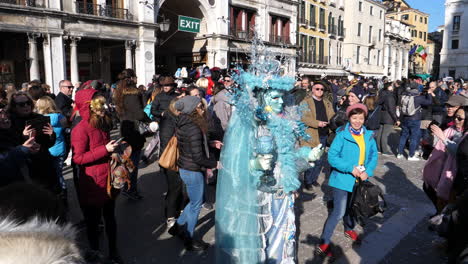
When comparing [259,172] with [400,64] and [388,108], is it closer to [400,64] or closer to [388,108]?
[388,108]

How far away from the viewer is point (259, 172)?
277cm

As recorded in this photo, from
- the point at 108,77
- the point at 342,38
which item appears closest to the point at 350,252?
the point at 108,77

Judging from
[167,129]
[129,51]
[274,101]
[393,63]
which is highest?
[393,63]

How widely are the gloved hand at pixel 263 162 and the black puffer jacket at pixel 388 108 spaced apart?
22.5 feet

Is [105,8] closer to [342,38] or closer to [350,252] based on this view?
[350,252]

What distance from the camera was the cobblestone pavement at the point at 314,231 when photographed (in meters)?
3.69

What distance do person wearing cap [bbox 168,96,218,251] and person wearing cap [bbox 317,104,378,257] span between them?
1331 millimetres

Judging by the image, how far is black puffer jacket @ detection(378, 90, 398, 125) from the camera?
8.44m

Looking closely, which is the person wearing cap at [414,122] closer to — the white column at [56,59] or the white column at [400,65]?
the white column at [56,59]

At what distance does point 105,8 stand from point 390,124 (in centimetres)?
1350

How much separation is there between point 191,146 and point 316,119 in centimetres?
279

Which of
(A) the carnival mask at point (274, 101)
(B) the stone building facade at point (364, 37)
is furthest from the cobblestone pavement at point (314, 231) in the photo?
(B) the stone building facade at point (364, 37)

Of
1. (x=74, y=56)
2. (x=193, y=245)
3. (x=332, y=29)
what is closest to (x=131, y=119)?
(x=193, y=245)

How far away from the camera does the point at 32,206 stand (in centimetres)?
124
